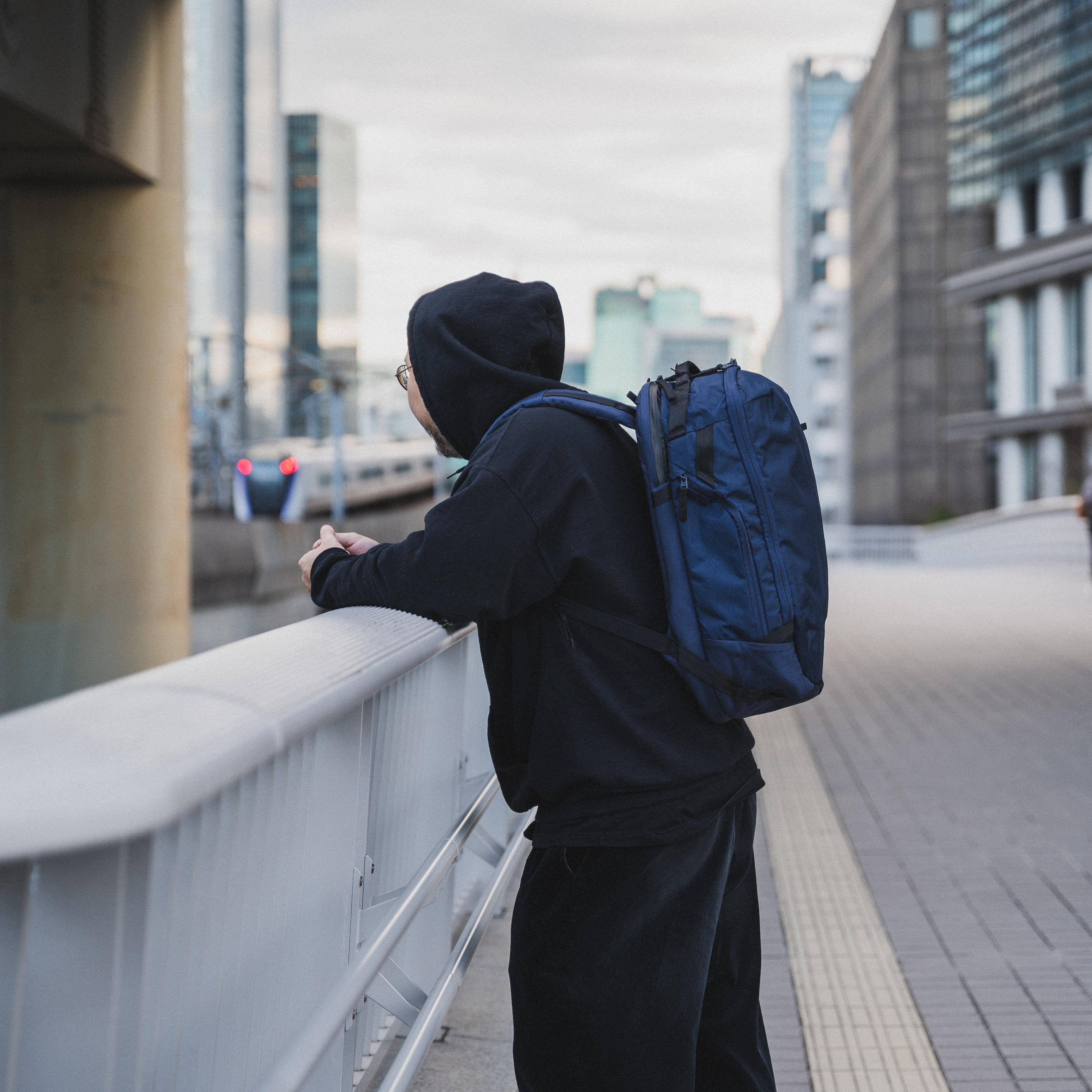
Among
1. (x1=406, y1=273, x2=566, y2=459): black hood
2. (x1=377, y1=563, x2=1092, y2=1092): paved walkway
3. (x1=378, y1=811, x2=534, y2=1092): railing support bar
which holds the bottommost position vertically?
(x1=377, y1=563, x2=1092, y2=1092): paved walkway

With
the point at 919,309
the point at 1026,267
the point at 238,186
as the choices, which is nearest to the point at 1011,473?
the point at 1026,267

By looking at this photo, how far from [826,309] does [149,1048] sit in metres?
86.7

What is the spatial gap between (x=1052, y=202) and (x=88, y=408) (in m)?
38.6

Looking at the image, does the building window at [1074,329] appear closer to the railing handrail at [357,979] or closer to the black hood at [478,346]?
the railing handrail at [357,979]

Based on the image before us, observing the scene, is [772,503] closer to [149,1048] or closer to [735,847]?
Answer: [735,847]

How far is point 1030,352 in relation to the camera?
42781 millimetres

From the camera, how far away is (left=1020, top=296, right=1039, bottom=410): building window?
4253 centimetres

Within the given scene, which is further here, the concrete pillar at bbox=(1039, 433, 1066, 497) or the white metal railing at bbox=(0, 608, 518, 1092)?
the concrete pillar at bbox=(1039, 433, 1066, 497)

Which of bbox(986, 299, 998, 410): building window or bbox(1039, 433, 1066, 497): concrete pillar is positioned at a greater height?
bbox(986, 299, 998, 410): building window

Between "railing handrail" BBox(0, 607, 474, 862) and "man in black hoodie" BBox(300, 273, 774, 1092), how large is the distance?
Result: 0.27m

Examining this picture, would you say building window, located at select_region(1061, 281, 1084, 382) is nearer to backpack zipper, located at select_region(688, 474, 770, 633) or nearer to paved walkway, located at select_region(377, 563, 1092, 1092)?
paved walkway, located at select_region(377, 563, 1092, 1092)

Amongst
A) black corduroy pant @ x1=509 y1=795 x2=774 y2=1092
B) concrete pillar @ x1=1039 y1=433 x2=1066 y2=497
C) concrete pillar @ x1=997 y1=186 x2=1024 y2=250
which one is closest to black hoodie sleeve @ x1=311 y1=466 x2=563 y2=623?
black corduroy pant @ x1=509 y1=795 x2=774 y2=1092

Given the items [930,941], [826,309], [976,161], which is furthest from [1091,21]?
[826,309]

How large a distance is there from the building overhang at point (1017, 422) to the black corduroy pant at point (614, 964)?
3987 centimetres
